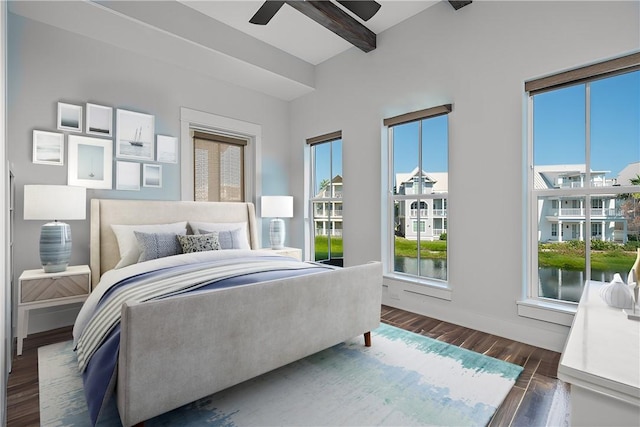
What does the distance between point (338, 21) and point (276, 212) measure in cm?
239

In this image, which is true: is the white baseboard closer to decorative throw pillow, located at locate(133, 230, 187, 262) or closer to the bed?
→ the bed

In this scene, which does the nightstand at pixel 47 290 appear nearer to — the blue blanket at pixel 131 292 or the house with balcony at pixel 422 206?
the blue blanket at pixel 131 292

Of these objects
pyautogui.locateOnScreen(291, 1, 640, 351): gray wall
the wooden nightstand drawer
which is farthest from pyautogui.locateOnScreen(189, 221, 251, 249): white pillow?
pyautogui.locateOnScreen(291, 1, 640, 351): gray wall

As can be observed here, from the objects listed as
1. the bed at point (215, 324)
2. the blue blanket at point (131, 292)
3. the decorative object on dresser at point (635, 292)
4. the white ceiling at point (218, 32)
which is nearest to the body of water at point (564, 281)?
the decorative object on dresser at point (635, 292)

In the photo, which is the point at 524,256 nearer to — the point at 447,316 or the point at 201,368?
the point at 447,316

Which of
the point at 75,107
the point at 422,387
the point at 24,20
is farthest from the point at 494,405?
the point at 24,20

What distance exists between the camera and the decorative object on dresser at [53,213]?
253cm

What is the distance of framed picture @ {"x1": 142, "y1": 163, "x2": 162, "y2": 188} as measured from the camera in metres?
3.51

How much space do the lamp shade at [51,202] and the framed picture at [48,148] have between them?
48 centimetres

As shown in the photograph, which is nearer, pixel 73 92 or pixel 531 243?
pixel 531 243

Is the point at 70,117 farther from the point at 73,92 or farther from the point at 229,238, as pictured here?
the point at 229,238

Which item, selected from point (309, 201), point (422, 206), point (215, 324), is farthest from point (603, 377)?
point (309, 201)

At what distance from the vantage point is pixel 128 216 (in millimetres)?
3260

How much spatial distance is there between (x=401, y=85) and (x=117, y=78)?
10.2ft
